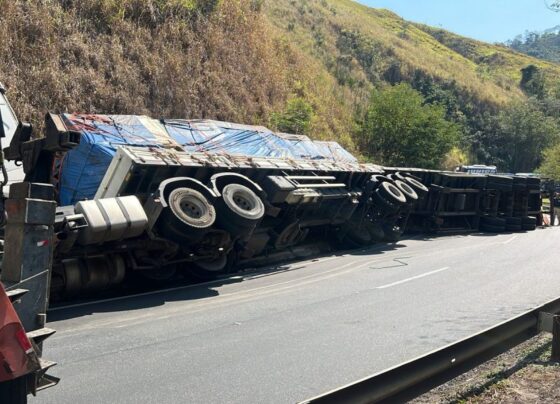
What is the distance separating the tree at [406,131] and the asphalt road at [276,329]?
26.0 m

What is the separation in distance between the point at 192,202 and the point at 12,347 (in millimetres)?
7747

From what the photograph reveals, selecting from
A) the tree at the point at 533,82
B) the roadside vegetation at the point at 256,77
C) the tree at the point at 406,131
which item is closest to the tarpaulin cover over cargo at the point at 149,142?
the roadside vegetation at the point at 256,77

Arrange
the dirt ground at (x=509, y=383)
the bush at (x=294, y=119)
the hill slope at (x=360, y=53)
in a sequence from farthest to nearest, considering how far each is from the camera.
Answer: the hill slope at (x=360, y=53) < the bush at (x=294, y=119) < the dirt ground at (x=509, y=383)

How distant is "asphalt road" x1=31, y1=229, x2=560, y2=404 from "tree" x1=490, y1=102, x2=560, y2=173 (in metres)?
56.9

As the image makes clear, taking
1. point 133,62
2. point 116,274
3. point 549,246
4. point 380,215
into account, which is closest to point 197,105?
point 133,62

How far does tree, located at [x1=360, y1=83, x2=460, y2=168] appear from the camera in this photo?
38875 millimetres

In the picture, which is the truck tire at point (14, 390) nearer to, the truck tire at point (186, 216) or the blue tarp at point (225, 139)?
the truck tire at point (186, 216)

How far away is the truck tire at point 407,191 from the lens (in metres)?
17.9

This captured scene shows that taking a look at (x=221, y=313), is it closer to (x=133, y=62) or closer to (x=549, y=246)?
(x=549, y=246)

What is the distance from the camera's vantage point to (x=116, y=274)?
32.0ft

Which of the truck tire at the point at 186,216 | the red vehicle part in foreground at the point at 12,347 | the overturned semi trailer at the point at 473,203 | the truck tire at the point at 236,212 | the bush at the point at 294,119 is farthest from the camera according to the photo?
the bush at the point at 294,119

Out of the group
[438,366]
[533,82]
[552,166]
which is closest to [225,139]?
[438,366]

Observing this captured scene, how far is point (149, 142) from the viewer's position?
14227mm

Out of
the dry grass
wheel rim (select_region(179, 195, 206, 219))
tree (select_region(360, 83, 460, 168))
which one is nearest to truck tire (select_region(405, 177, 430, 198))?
wheel rim (select_region(179, 195, 206, 219))
